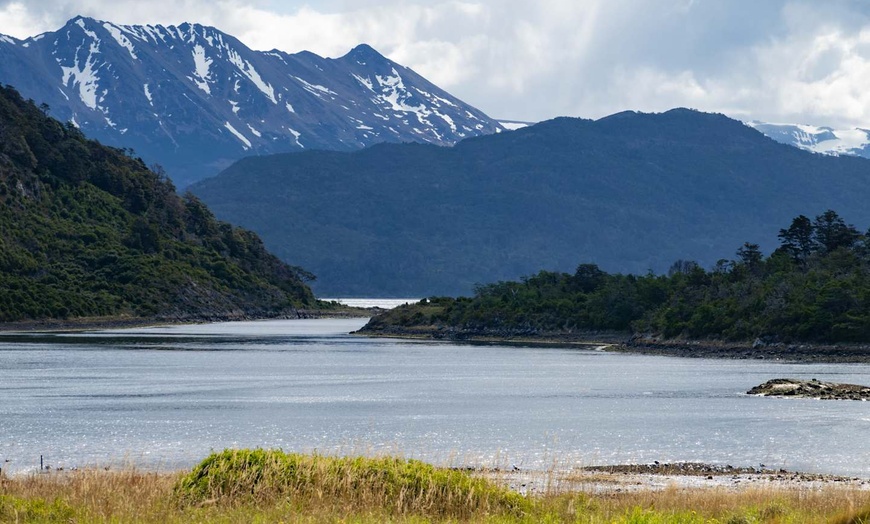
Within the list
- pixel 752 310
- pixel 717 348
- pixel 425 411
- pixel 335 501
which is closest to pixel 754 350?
pixel 717 348

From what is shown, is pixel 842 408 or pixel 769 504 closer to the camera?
pixel 769 504

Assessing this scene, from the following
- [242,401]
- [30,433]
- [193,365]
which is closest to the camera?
[30,433]

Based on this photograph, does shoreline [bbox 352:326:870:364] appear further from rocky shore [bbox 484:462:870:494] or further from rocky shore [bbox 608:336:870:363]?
rocky shore [bbox 484:462:870:494]

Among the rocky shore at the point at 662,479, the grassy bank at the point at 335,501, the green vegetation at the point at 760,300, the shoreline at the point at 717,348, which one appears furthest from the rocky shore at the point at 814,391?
the green vegetation at the point at 760,300

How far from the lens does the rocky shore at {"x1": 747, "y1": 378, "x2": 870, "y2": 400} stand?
81.7m

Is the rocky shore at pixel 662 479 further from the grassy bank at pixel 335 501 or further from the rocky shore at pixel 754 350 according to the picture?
the rocky shore at pixel 754 350

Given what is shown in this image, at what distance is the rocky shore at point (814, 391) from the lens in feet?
268

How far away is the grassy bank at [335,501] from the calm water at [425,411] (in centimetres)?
272

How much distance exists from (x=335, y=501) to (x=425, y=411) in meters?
A: 47.0

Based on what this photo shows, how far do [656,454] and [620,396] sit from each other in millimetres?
34827

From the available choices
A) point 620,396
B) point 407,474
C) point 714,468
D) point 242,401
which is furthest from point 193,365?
point 407,474

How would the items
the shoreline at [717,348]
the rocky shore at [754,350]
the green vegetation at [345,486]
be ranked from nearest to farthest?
the green vegetation at [345,486] < the rocky shore at [754,350] < the shoreline at [717,348]

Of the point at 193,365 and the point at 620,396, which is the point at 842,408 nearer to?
the point at 620,396

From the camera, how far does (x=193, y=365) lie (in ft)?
406
